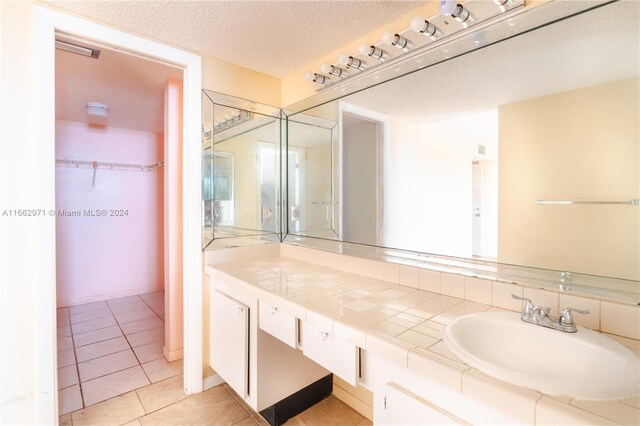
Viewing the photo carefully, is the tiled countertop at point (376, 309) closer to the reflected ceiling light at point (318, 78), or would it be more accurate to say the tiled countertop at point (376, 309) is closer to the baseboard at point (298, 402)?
the baseboard at point (298, 402)

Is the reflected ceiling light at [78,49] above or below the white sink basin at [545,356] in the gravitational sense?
above

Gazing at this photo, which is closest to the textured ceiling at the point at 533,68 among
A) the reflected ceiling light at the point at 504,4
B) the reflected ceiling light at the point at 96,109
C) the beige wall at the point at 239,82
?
the reflected ceiling light at the point at 504,4

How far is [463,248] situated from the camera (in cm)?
139

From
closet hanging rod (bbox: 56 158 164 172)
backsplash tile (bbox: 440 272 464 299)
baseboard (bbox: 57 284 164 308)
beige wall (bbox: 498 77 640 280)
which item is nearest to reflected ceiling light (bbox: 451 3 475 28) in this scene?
beige wall (bbox: 498 77 640 280)

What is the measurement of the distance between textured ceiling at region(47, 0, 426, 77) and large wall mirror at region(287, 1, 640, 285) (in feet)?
1.12

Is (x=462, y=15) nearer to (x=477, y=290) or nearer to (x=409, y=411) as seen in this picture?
(x=477, y=290)

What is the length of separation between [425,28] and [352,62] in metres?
0.47

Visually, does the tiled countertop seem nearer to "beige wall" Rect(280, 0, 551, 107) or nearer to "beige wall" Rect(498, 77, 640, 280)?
"beige wall" Rect(498, 77, 640, 280)

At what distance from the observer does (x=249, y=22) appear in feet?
5.18

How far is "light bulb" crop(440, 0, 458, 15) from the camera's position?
116cm

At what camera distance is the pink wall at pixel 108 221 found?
3449mm

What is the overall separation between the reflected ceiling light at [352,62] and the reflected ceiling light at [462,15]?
533mm

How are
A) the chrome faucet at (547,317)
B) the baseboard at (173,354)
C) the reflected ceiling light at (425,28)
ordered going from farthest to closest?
the baseboard at (173,354)
the reflected ceiling light at (425,28)
the chrome faucet at (547,317)

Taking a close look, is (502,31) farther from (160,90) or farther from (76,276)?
(76,276)
